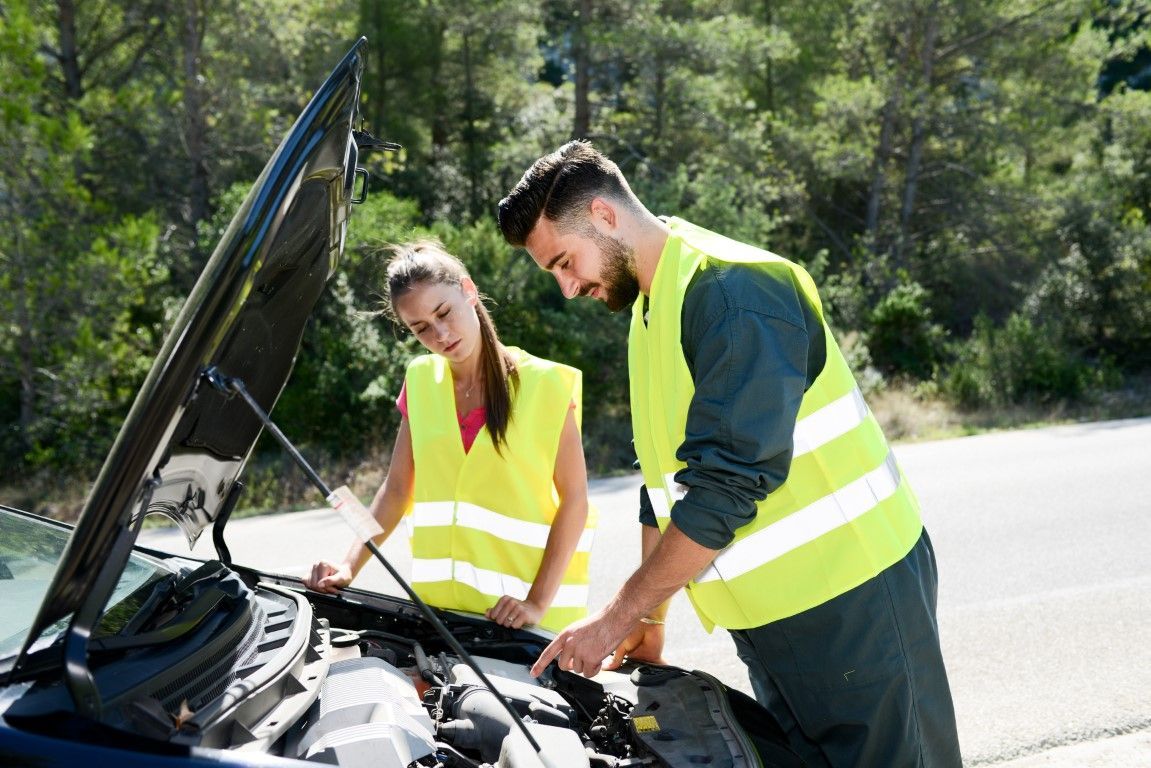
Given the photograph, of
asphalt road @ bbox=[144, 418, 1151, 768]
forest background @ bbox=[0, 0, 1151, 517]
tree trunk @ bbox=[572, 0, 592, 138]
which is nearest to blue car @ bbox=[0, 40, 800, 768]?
asphalt road @ bbox=[144, 418, 1151, 768]

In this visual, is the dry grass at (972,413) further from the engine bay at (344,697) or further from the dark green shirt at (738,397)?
the dark green shirt at (738,397)

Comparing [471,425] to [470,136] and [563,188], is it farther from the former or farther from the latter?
[470,136]

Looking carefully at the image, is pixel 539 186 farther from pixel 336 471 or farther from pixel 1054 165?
pixel 1054 165

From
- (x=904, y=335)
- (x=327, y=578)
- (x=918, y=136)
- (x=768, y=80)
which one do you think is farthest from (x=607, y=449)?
(x=768, y=80)

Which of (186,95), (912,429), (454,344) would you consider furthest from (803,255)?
(454,344)

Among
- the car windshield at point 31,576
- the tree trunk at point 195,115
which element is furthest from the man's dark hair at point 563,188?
the tree trunk at point 195,115

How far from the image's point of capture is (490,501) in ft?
9.73

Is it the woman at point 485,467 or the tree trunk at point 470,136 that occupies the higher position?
the tree trunk at point 470,136

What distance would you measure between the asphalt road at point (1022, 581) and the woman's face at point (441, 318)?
206cm

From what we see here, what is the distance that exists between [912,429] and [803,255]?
8.62 meters

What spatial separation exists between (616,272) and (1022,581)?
4196 mm

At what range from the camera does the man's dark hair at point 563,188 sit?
2172mm

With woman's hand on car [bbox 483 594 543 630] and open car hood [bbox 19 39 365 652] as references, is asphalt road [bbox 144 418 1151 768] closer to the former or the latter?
woman's hand on car [bbox 483 594 543 630]

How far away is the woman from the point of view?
2936 millimetres
